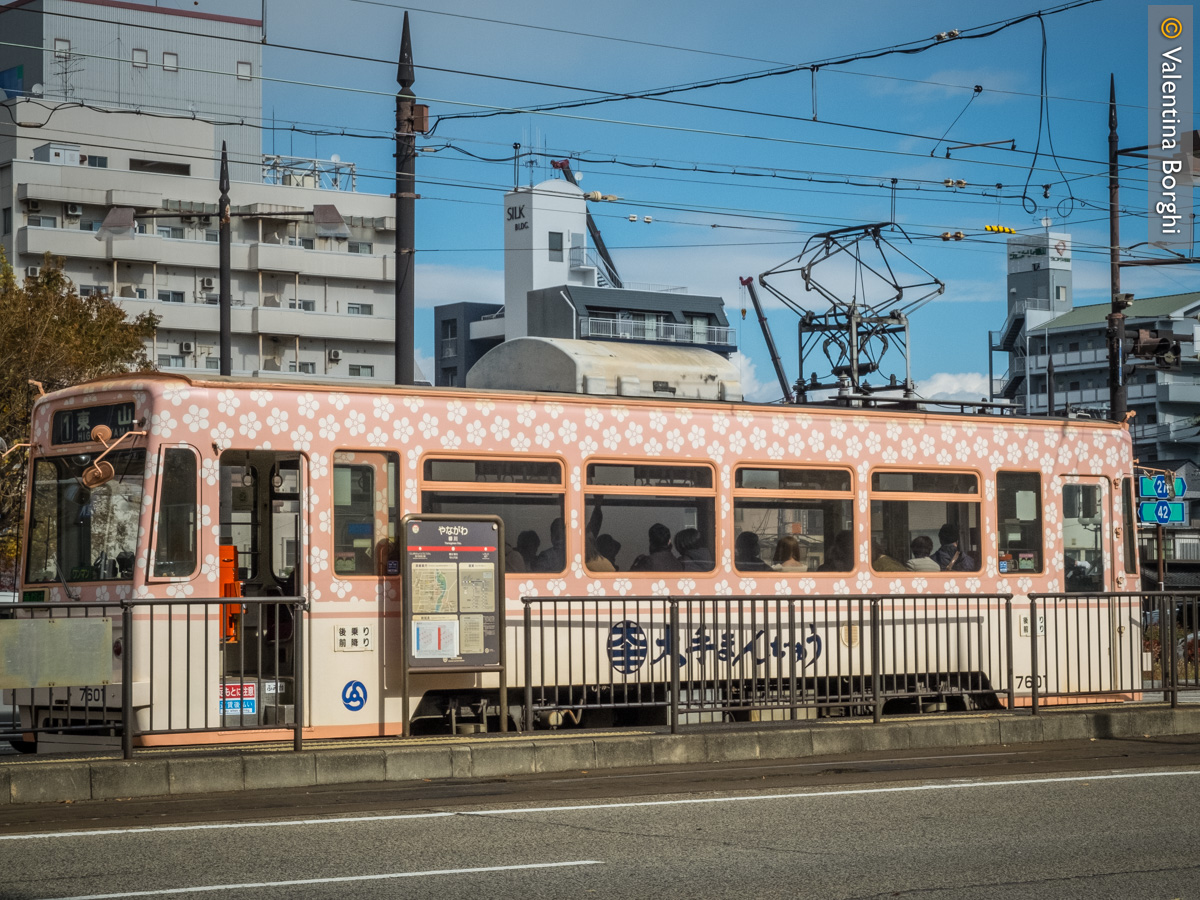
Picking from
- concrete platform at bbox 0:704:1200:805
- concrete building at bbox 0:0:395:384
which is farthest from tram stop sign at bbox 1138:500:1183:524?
concrete building at bbox 0:0:395:384

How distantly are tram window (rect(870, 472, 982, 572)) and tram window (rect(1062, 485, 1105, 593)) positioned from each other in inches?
51.7

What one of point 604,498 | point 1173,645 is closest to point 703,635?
point 604,498

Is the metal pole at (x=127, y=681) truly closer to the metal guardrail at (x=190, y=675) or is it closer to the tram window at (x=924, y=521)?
the metal guardrail at (x=190, y=675)

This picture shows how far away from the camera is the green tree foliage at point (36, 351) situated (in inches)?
1047

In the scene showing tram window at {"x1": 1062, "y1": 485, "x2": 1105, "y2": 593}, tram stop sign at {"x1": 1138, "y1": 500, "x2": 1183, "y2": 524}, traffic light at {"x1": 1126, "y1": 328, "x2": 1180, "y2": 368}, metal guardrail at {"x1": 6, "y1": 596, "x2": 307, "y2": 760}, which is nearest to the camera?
metal guardrail at {"x1": 6, "y1": 596, "x2": 307, "y2": 760}

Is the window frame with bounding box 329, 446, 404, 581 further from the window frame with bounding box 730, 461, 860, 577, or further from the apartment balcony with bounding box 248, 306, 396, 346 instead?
the apartment balcony with bounding box 248, 306, 396, 346

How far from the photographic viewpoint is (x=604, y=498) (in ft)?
46.1

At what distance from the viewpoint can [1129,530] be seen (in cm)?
1730

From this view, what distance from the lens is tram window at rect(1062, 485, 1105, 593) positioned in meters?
16.8

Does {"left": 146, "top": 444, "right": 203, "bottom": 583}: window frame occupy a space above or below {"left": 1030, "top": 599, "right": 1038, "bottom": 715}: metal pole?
above

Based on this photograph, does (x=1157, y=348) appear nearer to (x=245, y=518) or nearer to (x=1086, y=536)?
(x=1086, y=536)

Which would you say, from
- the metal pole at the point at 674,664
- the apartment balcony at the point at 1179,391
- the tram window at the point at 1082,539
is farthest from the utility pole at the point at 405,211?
the apartment balcony at the point at 1179,391

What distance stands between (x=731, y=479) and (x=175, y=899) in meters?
8.55

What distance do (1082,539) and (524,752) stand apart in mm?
7813
